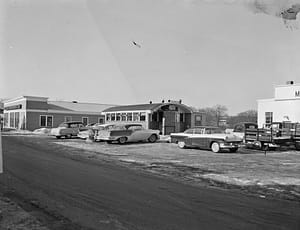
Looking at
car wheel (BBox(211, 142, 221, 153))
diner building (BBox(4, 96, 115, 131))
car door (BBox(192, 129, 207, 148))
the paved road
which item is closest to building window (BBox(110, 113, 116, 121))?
diner building (BBox(4, 96, 115, 131))

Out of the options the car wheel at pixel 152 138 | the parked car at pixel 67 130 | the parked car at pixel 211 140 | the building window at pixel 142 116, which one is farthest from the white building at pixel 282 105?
the parked car at pixel 67 130

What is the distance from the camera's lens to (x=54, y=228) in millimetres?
5559

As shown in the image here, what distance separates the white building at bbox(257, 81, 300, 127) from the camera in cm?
3459

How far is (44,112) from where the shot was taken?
54.4 meters

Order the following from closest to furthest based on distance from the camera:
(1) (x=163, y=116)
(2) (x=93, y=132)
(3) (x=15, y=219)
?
(3) (x=15, y=219)
(2) (x=93, y=132)
(1) (x=163, y=116)

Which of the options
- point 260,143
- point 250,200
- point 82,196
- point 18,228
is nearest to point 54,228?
point 18,228

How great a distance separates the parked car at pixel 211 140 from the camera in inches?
844

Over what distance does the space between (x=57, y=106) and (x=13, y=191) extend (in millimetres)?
50026

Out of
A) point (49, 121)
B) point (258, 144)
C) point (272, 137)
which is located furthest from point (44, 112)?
point (272, 137)

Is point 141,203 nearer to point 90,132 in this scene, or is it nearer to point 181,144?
point 181,144

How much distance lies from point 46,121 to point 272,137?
38689 mm

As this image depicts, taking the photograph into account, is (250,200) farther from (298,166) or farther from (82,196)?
(298,166)

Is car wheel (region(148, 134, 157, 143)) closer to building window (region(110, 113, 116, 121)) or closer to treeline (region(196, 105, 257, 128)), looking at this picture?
building window (region(110, 113, 116, 121))

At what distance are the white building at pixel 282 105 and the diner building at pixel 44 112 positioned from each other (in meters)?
25.4
